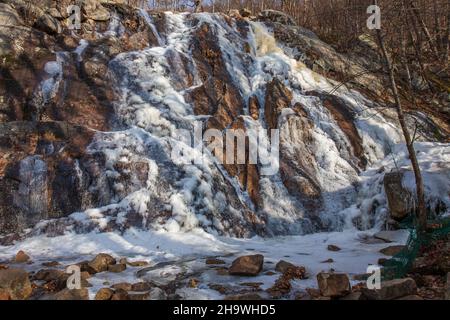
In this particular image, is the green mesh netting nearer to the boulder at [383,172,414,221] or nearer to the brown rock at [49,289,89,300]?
the boulder at [383,172,414,221]

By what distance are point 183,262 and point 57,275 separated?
84.2 inches

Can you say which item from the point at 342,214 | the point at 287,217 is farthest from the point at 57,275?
the point at 342,214

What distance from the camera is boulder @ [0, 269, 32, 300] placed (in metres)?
5.38

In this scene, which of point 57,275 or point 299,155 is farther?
point 299,155

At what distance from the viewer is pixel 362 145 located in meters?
12.8

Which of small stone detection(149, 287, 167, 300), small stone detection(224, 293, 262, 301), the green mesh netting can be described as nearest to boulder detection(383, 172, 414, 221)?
the green mesh netting

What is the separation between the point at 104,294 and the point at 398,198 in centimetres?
710

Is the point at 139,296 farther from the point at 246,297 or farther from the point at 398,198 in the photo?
the point at 398,198

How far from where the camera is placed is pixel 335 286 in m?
5.32

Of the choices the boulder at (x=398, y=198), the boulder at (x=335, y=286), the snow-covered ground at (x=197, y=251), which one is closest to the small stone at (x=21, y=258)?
the snow-covered ground at (x=197, y=251)

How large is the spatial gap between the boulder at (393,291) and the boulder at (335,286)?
35 cm

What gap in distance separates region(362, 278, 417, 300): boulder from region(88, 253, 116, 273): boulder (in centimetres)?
412
